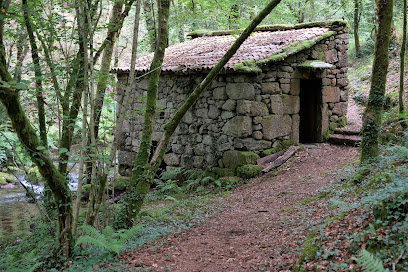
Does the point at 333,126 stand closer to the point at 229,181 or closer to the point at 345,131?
the point at 345,131

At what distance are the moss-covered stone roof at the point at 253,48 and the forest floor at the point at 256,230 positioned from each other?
2706mm

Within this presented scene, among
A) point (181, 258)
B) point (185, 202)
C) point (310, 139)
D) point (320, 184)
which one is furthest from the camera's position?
point (310, 139)

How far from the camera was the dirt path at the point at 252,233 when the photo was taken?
157 inches

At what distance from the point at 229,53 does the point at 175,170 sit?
4.90 meters

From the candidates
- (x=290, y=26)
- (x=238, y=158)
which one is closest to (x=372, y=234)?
(x=238, y=158)

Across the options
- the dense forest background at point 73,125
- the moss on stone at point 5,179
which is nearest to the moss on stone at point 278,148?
the dense forest background at point 73,125

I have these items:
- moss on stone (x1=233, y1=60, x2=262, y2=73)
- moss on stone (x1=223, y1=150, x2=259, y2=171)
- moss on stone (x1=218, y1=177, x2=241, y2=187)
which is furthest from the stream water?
moss on stone (x1=233, y1=60, x2=262, y2=73)

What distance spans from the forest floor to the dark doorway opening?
6.34 ft

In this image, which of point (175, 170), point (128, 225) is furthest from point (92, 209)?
point (175, 170)

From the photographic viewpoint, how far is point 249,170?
27.7 ft

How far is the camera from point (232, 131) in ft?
28.4

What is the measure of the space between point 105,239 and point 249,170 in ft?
15.4

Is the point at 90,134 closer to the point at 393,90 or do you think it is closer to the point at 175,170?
the point at 175,170

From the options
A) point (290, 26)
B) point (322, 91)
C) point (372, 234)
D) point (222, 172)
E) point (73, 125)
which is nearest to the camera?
point (372, 234)
